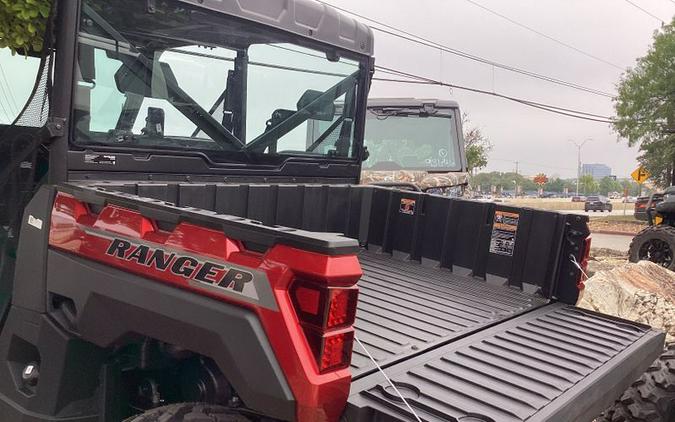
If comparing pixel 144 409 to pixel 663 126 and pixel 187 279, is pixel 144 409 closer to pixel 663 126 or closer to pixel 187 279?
pixel 187 279

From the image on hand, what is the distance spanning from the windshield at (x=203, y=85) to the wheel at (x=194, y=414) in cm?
126

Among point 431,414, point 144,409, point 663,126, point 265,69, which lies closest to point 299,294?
point 431,414

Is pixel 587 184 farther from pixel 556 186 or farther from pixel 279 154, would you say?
pixel 279 154

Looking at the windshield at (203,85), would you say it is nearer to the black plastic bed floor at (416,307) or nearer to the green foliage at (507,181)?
the black plastic bed floor at (416,307)

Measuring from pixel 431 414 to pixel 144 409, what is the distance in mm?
1242

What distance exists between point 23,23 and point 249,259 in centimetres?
158

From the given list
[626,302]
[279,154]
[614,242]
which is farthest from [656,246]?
[279,154]

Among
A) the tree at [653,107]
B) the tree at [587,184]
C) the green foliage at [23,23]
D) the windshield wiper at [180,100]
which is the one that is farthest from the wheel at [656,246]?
the tree at [587,184]

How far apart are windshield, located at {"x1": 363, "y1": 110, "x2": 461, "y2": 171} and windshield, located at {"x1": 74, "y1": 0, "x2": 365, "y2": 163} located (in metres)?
6.03

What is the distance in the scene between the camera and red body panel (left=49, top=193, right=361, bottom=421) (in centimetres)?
186

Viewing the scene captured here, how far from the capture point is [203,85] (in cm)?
332

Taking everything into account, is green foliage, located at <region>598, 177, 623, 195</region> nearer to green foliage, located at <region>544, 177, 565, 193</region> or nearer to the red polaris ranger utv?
green foliage, located at <region>544, 177, 565, 193</region>

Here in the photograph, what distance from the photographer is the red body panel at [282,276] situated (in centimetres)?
186

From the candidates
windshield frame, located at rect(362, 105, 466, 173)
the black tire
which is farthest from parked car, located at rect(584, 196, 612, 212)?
the black tire
